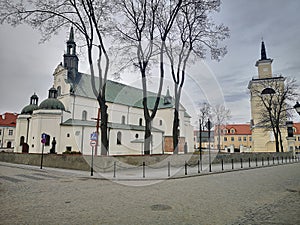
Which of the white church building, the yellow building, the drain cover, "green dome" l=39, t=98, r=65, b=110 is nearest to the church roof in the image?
the white church building

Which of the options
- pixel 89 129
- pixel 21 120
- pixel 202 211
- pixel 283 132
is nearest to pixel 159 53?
pixel 89 129

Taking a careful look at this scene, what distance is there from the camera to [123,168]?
18.2 meters

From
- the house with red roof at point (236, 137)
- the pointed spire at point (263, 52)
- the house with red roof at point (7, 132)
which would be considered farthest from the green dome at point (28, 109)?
the house with red roof at point (236, 137)

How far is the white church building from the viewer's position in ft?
105

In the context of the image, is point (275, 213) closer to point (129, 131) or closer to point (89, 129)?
point (89, 129)

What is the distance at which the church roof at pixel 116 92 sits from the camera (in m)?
38.6

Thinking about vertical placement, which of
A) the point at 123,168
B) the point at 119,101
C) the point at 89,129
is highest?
the point at 119,101

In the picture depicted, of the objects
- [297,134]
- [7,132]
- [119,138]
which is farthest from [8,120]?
[297,134]

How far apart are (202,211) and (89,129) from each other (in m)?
29.3

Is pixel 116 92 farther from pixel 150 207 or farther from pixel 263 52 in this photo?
pixel 150 207

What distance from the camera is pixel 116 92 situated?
1810 inches

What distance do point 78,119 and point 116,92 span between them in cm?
Answer: 1211

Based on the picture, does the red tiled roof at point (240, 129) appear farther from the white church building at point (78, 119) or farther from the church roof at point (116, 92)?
the church roof at point (116, 92)

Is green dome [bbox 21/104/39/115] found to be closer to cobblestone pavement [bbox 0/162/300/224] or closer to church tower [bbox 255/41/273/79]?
cobblestone pavement [bbox 0/162/300/224]
